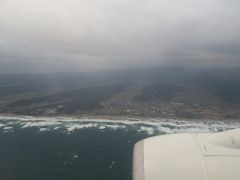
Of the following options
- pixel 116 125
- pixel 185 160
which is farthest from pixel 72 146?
pixel 185 160

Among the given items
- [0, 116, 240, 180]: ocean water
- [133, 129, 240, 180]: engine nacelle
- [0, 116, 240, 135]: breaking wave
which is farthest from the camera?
[0, 116, 240, 135]: breaking wave

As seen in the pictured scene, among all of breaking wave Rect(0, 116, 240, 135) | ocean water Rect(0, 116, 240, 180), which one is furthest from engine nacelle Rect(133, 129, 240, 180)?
breaking wave Rect(0, 116, 240, 135)

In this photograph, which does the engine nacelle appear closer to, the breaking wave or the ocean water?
the ocean water

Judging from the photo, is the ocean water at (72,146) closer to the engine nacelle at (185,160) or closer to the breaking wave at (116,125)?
the breaking wave at (116,125)

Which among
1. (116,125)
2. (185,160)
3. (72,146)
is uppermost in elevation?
(185,160)

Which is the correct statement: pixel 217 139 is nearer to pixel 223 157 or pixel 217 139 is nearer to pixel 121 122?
pixel 223 157

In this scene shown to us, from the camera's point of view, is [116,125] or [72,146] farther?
[116,125]

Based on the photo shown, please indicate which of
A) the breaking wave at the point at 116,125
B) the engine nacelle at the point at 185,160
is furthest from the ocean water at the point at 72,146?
the engine nacelle at the point at 185,160

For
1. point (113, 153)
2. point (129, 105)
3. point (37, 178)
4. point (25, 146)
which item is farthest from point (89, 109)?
point (37, 178)

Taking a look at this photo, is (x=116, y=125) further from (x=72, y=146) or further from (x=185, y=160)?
(x=185, y=160)
